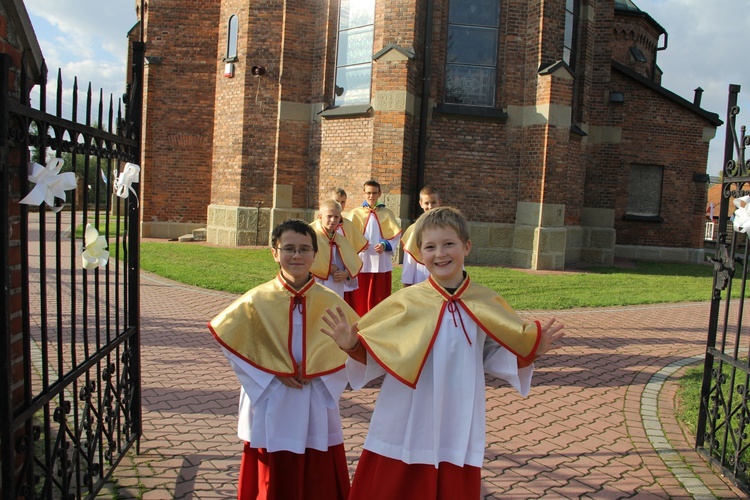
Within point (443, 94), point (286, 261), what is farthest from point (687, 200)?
point (286, 261)

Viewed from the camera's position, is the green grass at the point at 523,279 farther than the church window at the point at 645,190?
No

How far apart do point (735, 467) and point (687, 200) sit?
18.3 m

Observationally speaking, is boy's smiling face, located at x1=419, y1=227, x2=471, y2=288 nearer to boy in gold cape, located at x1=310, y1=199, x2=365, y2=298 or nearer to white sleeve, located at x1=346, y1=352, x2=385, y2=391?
white sleeve, located at x1=346, y1=352, x2=385, y2=391

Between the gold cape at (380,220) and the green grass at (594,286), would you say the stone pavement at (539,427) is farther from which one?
the green grass at (594,286)

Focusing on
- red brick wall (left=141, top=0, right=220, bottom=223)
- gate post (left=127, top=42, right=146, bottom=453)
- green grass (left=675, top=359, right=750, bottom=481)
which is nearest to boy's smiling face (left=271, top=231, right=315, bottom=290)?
gate post (left=127, top=42, right=146, bottom=453)

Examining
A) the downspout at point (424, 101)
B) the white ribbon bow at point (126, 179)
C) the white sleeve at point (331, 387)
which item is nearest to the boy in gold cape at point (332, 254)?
the white ribbon bow at point (126, 179)

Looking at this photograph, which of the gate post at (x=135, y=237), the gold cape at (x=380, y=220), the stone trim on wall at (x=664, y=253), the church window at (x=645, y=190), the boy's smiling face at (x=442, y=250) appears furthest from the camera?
the stone trim on wall at (x=664, y=253)

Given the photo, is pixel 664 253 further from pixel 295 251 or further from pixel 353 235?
pixel 295 251

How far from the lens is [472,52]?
1589cm

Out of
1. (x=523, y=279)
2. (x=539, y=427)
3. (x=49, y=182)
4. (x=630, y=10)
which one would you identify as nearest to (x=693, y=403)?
(x=539, y=427)

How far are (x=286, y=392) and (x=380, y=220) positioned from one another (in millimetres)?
4974

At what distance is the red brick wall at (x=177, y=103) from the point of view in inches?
727

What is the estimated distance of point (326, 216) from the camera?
6465mm

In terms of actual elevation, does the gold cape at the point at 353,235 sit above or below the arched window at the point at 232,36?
below
